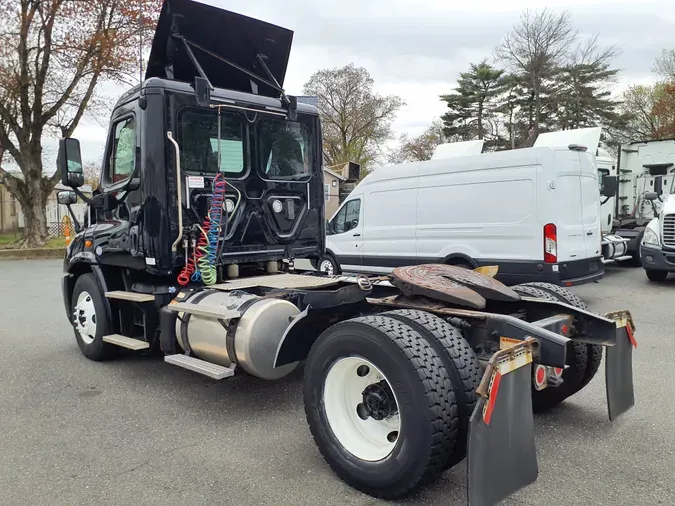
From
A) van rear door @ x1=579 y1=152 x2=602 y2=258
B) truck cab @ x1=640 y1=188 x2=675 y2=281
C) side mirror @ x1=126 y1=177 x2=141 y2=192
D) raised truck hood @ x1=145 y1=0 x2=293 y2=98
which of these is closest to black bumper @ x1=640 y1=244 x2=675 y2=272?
truck cab @ x1=640 y1=188 x2=675 y2=281

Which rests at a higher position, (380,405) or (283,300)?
(283,300)

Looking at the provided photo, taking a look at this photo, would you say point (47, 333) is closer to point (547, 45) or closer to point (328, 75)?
point (547, 45)

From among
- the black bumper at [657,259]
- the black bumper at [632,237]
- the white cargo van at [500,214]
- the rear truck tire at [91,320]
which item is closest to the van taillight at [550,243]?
the white cargo van at [500,214]

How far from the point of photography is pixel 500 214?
28.3ft

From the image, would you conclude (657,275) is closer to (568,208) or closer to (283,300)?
(568,208)

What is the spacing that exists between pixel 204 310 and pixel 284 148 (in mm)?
2108

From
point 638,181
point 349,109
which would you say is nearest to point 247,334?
point 638,181

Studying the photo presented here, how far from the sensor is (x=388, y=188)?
10.5 m

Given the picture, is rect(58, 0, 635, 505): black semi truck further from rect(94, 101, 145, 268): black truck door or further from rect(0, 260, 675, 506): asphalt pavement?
rect(0, 260, 675, 506): asphalt pavement

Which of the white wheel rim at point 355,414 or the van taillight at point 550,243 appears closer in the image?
the white wheel rim at point 355,414

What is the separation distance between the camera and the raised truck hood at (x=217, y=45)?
16.7ft

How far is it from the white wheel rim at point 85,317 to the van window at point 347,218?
20.8 ft

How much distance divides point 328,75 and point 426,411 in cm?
4431

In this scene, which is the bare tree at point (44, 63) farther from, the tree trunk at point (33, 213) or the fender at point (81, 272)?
the fender at point (81, 272)
